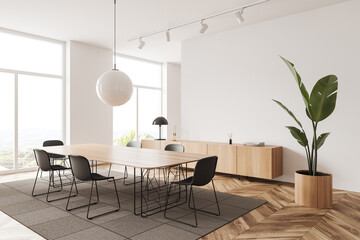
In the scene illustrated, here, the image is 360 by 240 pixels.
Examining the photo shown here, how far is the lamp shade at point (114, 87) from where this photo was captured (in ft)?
13.2

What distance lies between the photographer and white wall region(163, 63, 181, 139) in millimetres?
10031

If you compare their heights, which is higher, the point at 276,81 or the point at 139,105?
the point at 276,81

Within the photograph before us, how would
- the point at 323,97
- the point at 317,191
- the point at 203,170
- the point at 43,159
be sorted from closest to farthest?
the point at 203,170 → the point at 323,97 → the point at 317,191 → the point at 43,159

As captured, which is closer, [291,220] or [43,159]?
[291,220]

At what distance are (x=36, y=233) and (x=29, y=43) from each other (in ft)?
17.2

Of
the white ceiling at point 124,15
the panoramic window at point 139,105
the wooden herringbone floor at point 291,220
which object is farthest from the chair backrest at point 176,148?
the panoramic window at point 139,105

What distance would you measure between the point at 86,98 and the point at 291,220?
19.3 feet

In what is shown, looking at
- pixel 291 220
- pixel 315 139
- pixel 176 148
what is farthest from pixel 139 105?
pixel 291 220

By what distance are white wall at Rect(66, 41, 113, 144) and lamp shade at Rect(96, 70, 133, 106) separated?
3.58m

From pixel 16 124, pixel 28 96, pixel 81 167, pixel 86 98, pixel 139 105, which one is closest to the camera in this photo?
pixel 81 167

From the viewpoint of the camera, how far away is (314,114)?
13.1 ft

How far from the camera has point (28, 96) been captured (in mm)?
6816

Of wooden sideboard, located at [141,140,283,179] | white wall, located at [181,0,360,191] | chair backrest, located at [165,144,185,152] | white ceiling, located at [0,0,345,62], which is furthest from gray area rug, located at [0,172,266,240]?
white ceiling, located at [0,0,345,62]

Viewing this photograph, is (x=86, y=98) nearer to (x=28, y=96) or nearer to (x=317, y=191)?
(x=28, y=96)
